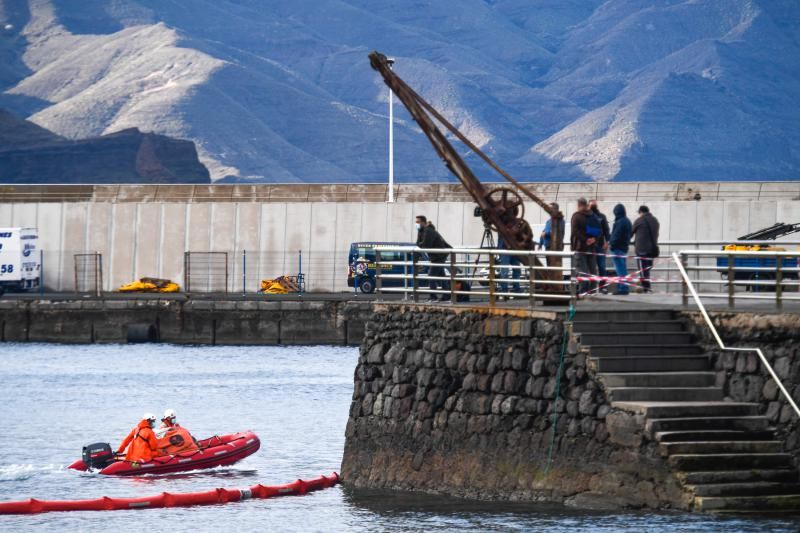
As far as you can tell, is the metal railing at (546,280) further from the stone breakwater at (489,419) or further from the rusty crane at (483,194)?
the rusty crane at (483,194)

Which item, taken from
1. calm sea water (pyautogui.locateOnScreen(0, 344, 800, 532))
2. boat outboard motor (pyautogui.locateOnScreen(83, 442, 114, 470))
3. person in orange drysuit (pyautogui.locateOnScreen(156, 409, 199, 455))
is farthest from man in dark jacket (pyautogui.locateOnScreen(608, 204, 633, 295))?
boat outboard motor (pyautogui.locateOnScreen(83, 442, 114, 470))

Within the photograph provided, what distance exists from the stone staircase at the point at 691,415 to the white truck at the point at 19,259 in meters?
53.3

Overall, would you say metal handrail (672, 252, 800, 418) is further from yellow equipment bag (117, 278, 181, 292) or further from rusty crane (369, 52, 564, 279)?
yellow equipment bag (117, 278, 181, 292)

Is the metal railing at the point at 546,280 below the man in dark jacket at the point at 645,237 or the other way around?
below

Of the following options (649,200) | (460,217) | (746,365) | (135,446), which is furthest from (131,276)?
(746,365)

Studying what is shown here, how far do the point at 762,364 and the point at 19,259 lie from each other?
56707 mm

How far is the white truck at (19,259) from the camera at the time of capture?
71.7 meters

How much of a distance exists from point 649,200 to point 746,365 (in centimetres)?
4661

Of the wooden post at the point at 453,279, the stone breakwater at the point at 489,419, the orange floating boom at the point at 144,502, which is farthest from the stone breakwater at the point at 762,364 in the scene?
the orange floating boom at the point at 144,502

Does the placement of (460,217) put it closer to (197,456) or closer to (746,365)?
(197,456)

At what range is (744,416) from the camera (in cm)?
2045

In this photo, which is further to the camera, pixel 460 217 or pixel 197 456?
pixel 460 217

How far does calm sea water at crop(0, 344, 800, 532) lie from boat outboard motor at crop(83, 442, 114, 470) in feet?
1.18

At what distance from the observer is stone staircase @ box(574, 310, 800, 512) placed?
1959 centimetres
